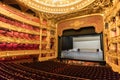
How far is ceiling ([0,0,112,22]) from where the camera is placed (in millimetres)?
5059

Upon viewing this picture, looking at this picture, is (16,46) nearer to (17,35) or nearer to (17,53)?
(17,53)

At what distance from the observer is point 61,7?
6078mm

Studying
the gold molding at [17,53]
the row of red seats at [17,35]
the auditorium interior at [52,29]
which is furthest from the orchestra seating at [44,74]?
the row of red seats at [17,35]

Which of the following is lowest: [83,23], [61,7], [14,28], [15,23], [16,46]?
[16,46]

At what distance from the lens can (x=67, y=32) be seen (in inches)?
292

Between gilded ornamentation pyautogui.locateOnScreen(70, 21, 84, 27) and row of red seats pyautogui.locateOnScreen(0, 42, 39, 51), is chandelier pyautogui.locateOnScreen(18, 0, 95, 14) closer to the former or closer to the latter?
gilded ornamentation pyautogui.locateOnScreen(70, 21, 84, 27)

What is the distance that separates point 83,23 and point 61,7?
1.76 meters

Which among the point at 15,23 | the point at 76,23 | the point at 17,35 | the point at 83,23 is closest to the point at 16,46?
the point at 17,35

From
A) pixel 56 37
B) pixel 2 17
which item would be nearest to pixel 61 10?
pixel 56 37

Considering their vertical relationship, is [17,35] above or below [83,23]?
below

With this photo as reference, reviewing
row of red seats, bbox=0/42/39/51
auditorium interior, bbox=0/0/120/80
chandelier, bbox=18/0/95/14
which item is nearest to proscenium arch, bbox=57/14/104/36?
auditorium interior, bbox=0/0/120/80

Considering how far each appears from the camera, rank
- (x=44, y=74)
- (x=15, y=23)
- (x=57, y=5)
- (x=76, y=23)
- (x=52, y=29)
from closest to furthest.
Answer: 1. (x=44, y=74)
2. (x=15, y=23)
3. (x=57, y=5)
4. (x=76, y=23)
5. (x=52, y=29)

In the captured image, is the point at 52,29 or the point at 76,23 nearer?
the point at 76,23

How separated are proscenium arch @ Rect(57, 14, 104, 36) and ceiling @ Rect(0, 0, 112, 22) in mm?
352
